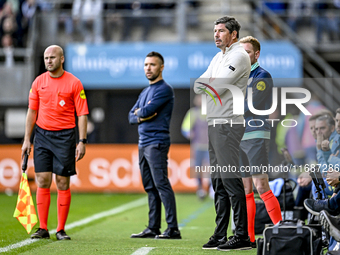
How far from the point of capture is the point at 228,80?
5.55m

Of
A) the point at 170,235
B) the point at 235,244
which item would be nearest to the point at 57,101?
the point at 170,235

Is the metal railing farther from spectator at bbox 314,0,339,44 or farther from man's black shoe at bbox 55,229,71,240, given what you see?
man's black shoe at bbox 55,229,71,240

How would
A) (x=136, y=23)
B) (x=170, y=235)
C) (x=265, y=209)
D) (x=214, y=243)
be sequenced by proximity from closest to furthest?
(x=214, y=243) < (x=170, y=235) < (x=265, y=209) < (x=136, y=23)

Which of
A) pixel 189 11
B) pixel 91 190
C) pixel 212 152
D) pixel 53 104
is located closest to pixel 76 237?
pixel 53 104

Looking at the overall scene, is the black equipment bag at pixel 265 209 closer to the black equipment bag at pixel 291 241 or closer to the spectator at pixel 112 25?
the black equipment bag at pixel 291 241

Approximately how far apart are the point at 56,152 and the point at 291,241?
2860mm

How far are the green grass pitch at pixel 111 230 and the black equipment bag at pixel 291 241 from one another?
691 mm

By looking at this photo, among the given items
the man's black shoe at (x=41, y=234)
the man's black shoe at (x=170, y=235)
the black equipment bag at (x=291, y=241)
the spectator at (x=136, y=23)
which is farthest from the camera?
the spectator at (x=136, y=23)

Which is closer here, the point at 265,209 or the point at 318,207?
the point at 318,207

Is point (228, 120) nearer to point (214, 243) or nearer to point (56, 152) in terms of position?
point (214, 243)

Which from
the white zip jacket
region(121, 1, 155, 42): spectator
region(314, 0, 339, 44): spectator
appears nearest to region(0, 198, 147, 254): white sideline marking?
the white zip jacket

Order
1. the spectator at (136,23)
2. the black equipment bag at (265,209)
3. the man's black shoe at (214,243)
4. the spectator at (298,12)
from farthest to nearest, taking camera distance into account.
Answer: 1. the spectator at (298,12)
2. the spectator at (136,23)
3. the black equipment bag at (265,209)
4. the man's black shoe at (214,243)

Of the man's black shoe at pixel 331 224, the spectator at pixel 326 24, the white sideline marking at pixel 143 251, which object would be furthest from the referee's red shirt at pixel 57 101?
the spectator at pixel 326 24

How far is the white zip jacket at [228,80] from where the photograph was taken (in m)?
5.55
